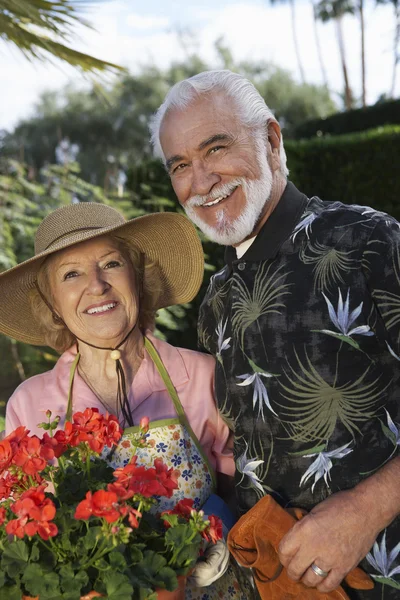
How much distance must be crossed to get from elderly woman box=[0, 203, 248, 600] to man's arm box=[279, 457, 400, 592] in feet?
1.57

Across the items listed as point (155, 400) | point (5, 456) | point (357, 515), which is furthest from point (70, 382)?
point (357, 515)

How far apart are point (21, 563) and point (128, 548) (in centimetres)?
24

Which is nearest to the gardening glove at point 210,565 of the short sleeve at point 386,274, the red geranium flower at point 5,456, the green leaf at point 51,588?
the green leaf at point 51,588

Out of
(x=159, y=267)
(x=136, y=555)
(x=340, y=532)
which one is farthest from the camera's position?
(x=159, y=267)

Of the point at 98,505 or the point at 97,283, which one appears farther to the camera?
the point at 97,283

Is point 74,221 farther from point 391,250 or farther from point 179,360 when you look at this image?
point 391,250

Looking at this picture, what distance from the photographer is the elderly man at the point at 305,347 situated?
1.86 metres

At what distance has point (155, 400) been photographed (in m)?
2.38

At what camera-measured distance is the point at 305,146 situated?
7742mm

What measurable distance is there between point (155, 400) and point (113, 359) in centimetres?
21

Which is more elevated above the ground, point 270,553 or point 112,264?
point 112,264

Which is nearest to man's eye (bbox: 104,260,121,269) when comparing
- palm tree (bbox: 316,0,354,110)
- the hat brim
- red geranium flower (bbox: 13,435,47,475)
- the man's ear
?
the hat brim

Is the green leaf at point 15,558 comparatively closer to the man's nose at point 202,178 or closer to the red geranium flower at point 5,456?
the red geranium flower at point 5,456

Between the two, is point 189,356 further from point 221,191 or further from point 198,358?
point 221,191
